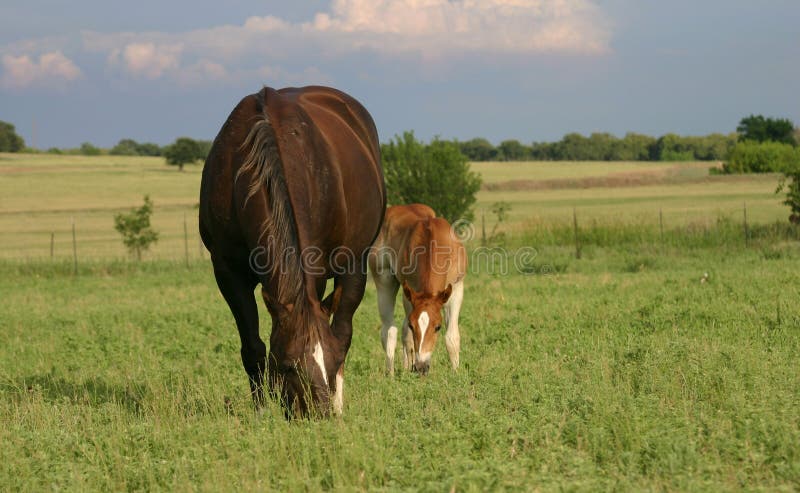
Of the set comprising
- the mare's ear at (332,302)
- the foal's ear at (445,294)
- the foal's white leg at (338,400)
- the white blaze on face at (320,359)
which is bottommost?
the foal's white leg at (338,400)

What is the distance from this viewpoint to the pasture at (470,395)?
14.5ft

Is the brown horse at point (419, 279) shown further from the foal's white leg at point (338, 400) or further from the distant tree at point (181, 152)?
the distant tree at point (181, 152)

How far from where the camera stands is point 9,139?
97312 millimetres

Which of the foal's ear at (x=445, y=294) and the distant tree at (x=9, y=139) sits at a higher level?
the distant tree at (x=9, y=139)

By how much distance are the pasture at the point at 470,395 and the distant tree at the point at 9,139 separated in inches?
3481

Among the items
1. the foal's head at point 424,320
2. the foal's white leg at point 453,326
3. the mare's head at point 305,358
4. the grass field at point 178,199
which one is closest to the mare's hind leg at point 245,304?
the mare's head at point 305,358

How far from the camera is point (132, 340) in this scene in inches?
411

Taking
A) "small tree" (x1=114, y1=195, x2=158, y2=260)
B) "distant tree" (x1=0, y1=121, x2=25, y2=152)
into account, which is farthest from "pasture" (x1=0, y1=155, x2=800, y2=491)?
"distant tree" (x1=0, y1=121, x2=25, y2=152)

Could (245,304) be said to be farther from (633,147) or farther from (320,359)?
(633,147)

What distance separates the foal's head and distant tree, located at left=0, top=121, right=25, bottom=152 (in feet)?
325

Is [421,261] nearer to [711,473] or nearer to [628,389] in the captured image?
[628,389]

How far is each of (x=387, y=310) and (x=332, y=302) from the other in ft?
10.7

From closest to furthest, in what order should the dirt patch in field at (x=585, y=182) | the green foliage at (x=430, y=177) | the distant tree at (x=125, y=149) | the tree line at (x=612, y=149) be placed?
the green foliage at (x=430, y=177)
the dirt patch in field at (x=585, y=182)
the tree line at (x=612, y=149)
the distant tree at (x=125, y=149)

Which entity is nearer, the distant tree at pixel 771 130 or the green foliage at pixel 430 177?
the green foliage at pixel 430 177
